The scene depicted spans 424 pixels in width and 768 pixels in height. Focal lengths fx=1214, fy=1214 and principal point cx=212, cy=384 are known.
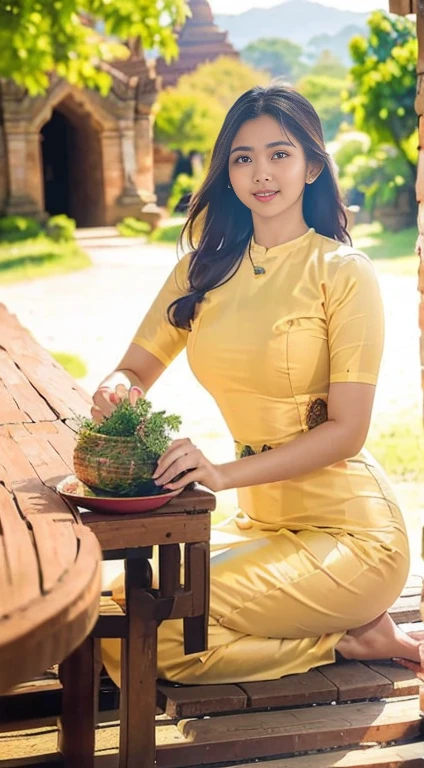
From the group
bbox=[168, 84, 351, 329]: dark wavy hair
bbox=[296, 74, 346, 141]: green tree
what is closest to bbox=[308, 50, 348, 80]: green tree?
bbox=[296, 74, 346, 141]: green tree

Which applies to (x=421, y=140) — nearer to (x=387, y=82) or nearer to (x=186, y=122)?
(x=387, y=82)

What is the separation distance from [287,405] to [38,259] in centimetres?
1635

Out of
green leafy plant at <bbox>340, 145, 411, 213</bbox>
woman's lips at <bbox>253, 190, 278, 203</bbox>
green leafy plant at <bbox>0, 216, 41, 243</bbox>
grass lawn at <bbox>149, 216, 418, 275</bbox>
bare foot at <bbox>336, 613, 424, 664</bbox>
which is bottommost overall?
grass lawn at <bbox>149, 216, 418, 275</bbox>

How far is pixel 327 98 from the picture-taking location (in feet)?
155

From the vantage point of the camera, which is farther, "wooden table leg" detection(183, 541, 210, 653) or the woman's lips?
the woman's lips

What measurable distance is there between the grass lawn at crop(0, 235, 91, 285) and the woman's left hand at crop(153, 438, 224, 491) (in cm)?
1440

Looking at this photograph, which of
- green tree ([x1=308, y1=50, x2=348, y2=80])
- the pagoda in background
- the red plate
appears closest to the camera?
the red plate

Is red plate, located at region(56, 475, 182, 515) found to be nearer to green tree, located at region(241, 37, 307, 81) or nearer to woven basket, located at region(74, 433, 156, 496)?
woven basket, located at region(74, 433, 156, 496)

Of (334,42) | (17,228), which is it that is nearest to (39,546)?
(17,228)

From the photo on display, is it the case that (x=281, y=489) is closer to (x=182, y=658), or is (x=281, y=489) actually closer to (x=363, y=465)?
(x=363, y=465)

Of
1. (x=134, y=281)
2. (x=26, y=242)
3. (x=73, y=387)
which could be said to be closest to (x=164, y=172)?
(x=26, y=242)

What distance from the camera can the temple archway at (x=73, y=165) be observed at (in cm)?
→ 2420

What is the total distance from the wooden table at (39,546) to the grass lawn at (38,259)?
44.8ft

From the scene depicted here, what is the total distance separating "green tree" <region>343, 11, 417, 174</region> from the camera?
22.5m
